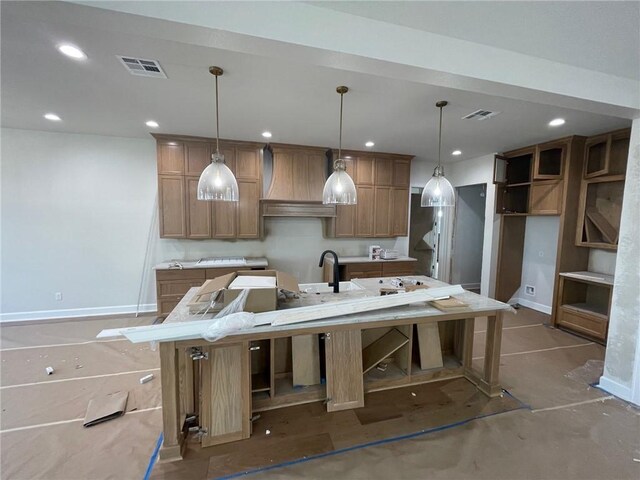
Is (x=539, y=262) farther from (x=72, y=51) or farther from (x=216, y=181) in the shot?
(x=72, y=51)

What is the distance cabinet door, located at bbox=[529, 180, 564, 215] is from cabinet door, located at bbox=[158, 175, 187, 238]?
17.2 ft

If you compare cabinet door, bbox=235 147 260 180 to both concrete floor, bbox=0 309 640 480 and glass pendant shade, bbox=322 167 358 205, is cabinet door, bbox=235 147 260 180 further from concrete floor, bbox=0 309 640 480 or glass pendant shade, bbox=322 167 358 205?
concrete floor, bbox=0 309 640 480

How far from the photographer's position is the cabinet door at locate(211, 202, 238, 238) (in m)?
4.09

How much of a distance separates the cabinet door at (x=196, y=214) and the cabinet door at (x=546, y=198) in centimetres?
→ 490

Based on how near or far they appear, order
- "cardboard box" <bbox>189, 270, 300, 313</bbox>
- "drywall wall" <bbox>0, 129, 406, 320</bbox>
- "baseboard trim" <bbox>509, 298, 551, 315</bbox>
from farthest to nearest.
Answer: "baseboard trim" <bbox>509, 298, 551, 315</bbox>
"drywall wall" <bbox>0, 129, 406, 320</bbox>
"cardboard box" <bbox>189, 270, 300, 313</bbox>

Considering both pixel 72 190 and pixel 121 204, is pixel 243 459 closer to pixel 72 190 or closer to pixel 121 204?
pixel 121 204

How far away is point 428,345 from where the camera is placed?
249 centimetres

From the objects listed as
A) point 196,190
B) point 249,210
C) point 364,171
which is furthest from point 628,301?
point 196,190

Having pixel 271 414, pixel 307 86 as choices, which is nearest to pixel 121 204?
pixel 307 86

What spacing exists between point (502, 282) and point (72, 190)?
22.7 feet

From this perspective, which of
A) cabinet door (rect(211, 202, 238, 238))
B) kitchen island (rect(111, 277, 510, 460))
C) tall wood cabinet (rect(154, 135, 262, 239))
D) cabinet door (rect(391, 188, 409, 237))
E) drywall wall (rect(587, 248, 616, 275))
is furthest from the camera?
cabinet door (rect(391, 188, 409, 237))

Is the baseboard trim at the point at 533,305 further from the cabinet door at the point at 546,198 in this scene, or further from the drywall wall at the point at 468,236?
the cabinet door at the point at 546,198

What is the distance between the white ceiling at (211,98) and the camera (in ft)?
5.84

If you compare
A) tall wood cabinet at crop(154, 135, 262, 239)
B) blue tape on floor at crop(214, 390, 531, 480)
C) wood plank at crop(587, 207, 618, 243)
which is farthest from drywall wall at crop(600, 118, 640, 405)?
tall wood cabinet at crop(154, 135, 262, 239)
